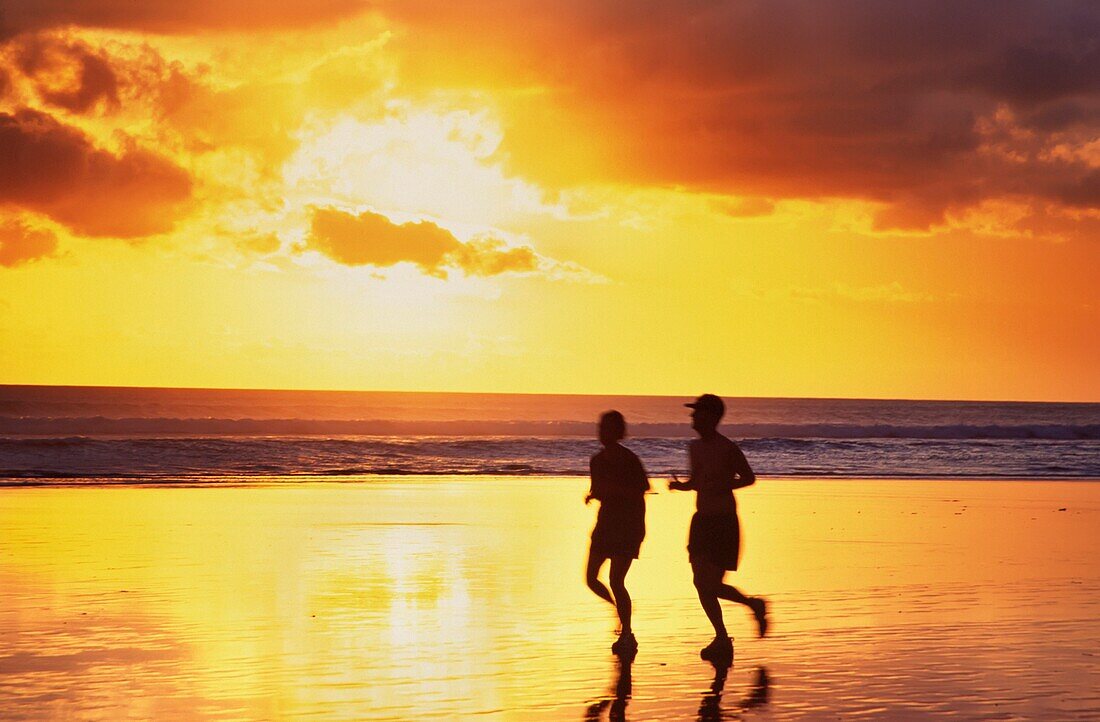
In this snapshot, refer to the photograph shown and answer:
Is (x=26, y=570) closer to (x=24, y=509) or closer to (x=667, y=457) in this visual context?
(x=24, y=509)

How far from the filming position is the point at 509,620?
34.1 ft

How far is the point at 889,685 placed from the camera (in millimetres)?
8055

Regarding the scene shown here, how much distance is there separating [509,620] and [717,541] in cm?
194

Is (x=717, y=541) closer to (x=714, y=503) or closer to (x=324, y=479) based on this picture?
(x=714, y=503)

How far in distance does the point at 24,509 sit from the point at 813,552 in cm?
1251

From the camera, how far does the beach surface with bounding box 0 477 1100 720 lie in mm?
7629

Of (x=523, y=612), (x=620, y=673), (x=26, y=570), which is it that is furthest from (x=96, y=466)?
(x=620, y=673)

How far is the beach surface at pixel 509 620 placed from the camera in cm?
763

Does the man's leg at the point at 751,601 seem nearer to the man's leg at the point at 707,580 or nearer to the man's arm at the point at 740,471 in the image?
the man's leg at the point at 707,580

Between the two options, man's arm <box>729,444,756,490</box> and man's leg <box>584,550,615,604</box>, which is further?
man's leg <box>584,550,615,604</box>

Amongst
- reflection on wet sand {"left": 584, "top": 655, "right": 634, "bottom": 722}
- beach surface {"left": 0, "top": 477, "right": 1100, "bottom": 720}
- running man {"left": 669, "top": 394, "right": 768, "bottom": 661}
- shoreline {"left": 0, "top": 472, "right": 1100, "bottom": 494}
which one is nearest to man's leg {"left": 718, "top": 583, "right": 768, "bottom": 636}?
running man {"left": 669, "top": 394, "right": 768, "bottom": 661}

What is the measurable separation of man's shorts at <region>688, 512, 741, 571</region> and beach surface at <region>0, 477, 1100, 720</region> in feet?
2.10

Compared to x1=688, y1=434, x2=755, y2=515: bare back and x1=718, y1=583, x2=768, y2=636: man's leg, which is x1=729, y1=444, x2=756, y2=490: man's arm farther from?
x1=718, y1=583, x2=768, y2=636: man's leg

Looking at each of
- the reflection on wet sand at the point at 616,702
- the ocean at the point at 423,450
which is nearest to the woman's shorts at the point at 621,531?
the reflection on wet sand at the point at 616,702
